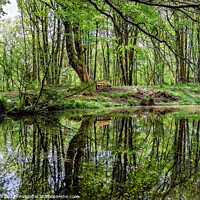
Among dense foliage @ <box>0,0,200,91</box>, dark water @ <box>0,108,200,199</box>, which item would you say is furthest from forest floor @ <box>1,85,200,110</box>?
dark water @ <box>0,108,200,199</box>

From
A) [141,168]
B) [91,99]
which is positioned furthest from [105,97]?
[141,168]

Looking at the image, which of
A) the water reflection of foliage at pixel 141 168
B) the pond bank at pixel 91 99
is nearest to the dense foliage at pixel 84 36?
the pond bank at pixel 91 99

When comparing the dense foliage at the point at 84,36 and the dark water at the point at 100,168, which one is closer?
the dark water at the point at 100,168

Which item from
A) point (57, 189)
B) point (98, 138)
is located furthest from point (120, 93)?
point (57, 189)

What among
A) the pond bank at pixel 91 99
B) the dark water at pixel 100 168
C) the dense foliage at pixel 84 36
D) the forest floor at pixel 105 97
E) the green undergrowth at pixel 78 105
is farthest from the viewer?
the green undergrowth at pixel 78 105

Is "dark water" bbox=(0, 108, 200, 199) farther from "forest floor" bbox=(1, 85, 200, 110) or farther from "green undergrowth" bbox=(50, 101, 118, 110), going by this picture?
"green undergrowth" bbox=(50, 101, 118, 110)

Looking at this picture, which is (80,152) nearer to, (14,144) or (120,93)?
(14,144)

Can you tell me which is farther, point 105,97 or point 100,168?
point 105,97

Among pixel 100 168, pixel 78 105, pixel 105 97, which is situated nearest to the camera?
pixel 100 168

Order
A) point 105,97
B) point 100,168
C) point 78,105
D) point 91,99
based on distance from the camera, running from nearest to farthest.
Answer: point 100,168
point 78,105
point 91,99
point 105,97

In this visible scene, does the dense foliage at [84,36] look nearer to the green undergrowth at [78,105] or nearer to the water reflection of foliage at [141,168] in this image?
the water reflection of foliage at [141,168]

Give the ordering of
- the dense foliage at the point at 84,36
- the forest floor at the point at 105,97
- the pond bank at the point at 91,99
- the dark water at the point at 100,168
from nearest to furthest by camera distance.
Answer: the dark water at the point at 100,168 → the dense foliage at the point at 84,36 → the pond bank at the point at 91,99 → the forest floor at the point at 105,97

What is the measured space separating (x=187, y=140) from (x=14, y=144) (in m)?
3.35

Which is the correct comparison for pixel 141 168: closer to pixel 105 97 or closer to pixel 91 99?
pixel 91 99
